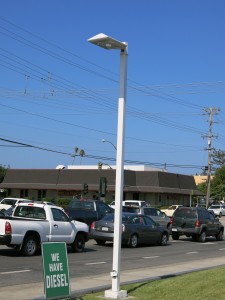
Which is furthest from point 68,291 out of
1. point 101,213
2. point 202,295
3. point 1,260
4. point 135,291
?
point 101,213

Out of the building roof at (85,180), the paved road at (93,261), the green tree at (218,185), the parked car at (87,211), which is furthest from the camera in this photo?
the green tree at (218,185)

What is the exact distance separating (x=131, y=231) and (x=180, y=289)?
12690 mm

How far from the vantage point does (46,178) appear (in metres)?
68.2

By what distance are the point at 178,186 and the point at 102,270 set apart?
58267 millimetres

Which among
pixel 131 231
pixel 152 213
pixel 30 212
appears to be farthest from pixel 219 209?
pixel 30 212

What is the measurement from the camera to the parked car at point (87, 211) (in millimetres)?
26312

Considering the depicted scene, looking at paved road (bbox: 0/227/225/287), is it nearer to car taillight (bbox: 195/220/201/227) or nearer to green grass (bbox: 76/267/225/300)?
green grass (bbox: 76/267/225/300)

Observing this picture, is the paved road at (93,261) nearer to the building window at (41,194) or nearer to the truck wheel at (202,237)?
the truck wheel at (202,237)

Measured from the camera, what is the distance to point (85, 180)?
65938 millimetres

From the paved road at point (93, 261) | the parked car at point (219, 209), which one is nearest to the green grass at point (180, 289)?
the paved road at point (93, 261)

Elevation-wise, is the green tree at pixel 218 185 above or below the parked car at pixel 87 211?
above

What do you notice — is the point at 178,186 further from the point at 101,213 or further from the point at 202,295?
the point at 202,295

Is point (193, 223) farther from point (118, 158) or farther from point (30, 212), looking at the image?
point (118, 158)

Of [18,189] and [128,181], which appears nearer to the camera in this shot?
[128,181]
